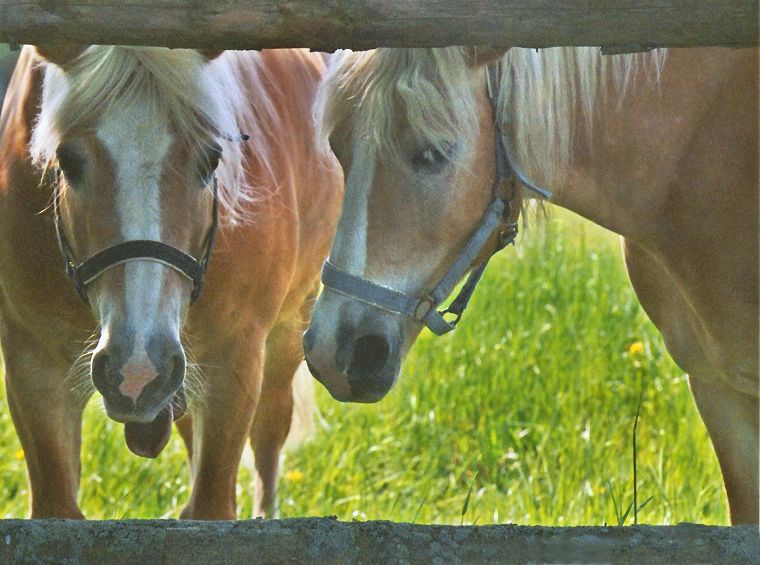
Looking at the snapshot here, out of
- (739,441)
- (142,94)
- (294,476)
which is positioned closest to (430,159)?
(142,94)

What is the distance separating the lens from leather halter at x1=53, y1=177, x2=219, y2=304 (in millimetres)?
2645

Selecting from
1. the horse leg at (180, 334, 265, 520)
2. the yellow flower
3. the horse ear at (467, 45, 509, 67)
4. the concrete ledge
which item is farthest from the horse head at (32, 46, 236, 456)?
the yellow flower

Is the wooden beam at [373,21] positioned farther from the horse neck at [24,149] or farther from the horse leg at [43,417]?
the horse leg at [43,417]

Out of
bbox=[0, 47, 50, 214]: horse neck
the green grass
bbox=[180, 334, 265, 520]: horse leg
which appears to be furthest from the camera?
the green grass

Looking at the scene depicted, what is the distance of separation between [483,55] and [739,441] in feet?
4.91

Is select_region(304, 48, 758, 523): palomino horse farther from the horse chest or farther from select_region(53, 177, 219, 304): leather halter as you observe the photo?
select_region(53, 177, 219, 304): leather halter

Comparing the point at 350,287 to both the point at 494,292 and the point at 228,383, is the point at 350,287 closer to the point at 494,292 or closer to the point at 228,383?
the point at 228,383

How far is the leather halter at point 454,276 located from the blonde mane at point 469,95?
0.04 meters

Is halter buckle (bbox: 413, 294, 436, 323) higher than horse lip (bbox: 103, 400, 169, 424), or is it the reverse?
halter buckle (bbox: 413, 294, 436, 323)

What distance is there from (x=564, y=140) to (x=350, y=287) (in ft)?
2.03

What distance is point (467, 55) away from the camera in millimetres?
2496

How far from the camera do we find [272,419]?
4664mm

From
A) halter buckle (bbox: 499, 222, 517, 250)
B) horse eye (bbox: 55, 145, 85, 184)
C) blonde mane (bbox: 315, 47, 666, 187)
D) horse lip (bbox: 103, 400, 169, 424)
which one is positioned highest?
blonde mane (bbox: 315, 47, 666, 187)

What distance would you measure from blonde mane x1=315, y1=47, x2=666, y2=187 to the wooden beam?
628 millimetres
